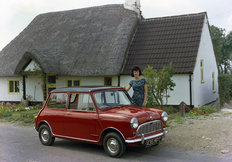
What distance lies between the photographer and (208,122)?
10.9m

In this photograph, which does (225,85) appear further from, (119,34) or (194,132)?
(194,132)

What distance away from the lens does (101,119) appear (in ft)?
23.4

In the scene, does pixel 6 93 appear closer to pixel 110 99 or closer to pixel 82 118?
pixel 82 118

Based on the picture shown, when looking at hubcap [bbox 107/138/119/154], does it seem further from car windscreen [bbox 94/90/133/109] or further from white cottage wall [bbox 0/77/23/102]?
white cottage wall [bbox 0/77/23/102]

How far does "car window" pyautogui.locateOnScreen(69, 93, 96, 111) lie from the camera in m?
7.57

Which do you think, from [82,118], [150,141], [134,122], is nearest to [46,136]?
[82,118]

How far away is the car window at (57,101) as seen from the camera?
8243 mm

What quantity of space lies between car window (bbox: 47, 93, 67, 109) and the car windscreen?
3.91ft

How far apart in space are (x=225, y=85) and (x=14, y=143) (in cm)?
1487

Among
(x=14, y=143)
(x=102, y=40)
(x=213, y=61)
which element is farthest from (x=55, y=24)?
(x=14, y=143)

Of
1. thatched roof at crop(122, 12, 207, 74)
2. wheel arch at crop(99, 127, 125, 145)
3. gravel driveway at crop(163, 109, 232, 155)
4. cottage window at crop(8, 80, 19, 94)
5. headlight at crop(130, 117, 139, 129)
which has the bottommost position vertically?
gravel driveway at crop(163, 109, 232, 155)

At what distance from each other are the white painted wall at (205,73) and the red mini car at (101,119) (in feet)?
31.2

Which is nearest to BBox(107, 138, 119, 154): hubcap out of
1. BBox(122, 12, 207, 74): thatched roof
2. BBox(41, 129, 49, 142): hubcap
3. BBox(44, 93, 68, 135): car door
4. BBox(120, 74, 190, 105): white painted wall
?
BBox(44, 93, 68, 135): car door

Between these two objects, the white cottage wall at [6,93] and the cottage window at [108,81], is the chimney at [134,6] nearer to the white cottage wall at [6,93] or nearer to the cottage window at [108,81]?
the cottage window at [108,81]
